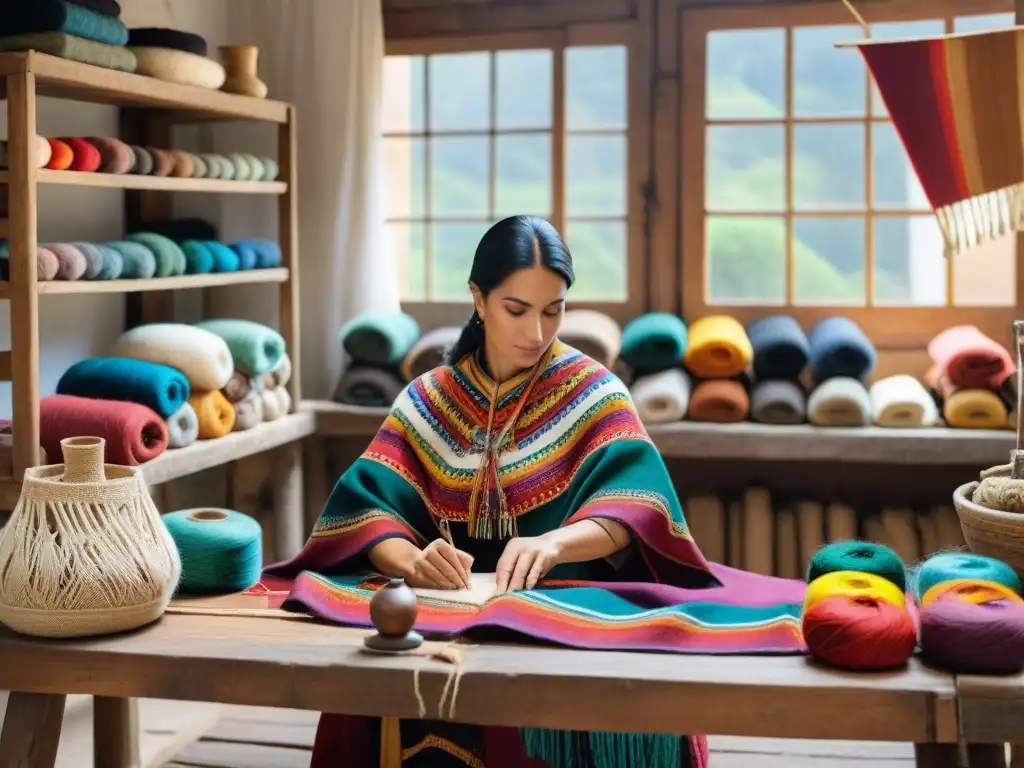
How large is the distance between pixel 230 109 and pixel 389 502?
1528mm

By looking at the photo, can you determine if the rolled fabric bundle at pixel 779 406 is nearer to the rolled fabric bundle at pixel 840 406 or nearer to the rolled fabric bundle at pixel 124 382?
the rolled fabric bundle at pixel 840 406

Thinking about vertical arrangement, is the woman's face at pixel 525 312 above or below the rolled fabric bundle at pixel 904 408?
above

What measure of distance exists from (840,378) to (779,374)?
0.16 metres

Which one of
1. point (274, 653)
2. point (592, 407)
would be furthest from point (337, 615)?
point (592, 407)

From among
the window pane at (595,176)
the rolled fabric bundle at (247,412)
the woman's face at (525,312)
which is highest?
the window pane at (595,176)

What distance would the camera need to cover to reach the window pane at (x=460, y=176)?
4031 mm

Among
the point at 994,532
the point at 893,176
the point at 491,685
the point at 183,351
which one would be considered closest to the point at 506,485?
the point at 491,685

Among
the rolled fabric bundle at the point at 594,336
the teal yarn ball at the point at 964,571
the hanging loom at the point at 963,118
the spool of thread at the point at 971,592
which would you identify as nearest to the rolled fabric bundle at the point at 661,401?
the rolled fabric bundle at the point at 594,336

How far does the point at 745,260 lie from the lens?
13.0 feet

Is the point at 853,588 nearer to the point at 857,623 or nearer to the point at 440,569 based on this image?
the point at 857,623

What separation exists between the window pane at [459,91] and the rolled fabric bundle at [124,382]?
4.81ft

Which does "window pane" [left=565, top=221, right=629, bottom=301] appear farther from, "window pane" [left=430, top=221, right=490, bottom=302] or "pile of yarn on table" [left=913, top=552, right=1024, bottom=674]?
"pile of yarn on table" [left=913, top=552, right=1024, bottom=674]

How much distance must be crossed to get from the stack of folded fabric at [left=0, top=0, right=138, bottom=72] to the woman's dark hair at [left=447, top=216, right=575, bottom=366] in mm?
1026

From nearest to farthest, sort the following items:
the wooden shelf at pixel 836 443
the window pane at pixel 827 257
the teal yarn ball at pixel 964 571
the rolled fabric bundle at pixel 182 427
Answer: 1. the teal yarn ball at pixel 964 571
2. the rolled fabric bundle at pixel 182 427
3. the wooden shelf at pixel 836 443
4. the window pane at pixel 827 257
